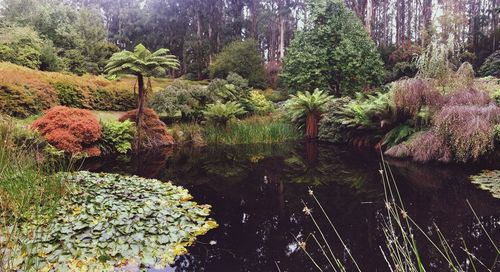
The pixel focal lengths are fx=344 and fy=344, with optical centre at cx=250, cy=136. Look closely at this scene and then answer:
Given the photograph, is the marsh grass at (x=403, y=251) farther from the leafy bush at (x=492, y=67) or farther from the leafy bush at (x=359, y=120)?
the leafy bush at (x=492, y=67)

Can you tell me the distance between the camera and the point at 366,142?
10.8 metres

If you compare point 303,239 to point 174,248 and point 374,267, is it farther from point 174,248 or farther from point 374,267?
point 174,248

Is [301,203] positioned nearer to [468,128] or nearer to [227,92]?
[468,128]

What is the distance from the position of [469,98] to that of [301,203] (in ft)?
18.0

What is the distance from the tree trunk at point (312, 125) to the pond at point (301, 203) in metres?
3.34

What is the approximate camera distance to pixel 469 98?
7926 mm

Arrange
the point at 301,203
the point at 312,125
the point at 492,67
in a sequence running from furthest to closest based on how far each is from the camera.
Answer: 1. the point at 492,67
2. the point at 312,125
3. the point at 301,203

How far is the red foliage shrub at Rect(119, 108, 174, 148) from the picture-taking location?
10609 mm

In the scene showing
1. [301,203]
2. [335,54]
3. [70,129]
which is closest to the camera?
[301,203]

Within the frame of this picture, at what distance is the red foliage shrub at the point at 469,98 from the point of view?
7.87 m

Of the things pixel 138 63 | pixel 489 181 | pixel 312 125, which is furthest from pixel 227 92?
pixel 489 181

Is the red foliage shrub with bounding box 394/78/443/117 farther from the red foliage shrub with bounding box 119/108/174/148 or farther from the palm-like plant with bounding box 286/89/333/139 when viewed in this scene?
the red foliage shrub with bounding box 119/108/174/148

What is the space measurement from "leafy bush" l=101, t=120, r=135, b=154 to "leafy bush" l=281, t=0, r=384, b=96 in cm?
813

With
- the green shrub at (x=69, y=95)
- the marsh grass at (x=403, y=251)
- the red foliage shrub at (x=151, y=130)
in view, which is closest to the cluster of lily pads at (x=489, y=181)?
the marsh grass at (x=403, y=251)
